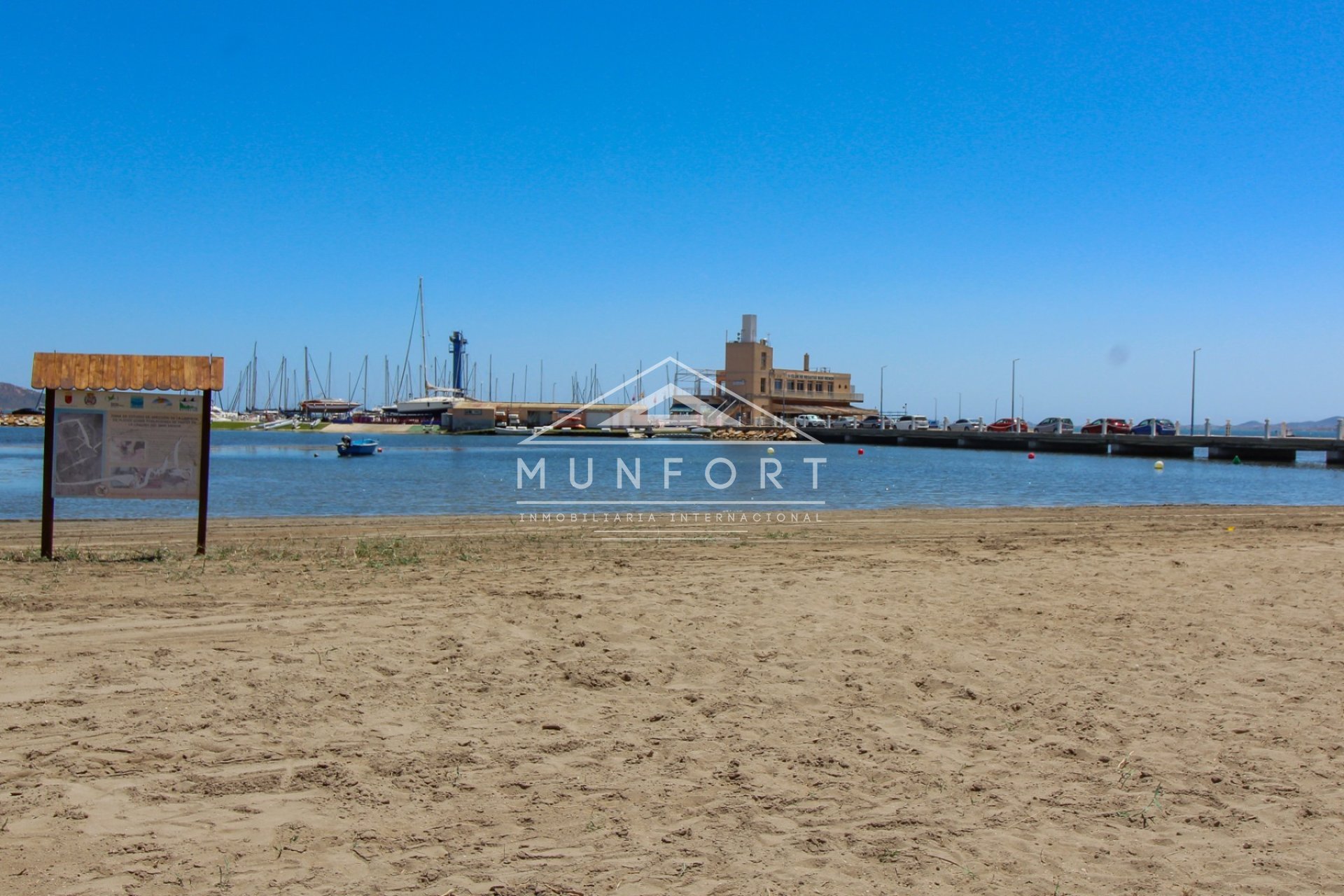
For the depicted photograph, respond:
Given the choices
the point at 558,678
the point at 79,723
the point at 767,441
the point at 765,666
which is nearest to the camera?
the point at 79,723

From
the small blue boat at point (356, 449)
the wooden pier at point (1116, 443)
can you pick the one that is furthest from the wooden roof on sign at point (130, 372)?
the wooden pier at point (1116, 443)

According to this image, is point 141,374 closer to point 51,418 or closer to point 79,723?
point 51,418

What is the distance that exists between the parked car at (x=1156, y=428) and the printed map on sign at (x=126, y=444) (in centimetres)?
6862

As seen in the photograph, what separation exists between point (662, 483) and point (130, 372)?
2400cm

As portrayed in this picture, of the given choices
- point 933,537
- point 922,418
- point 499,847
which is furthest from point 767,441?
point 499,847

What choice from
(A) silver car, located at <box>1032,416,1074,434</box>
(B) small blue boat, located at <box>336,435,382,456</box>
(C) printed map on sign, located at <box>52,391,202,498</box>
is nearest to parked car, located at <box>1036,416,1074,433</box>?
(A) silver car, located at <box>1032,416,1074,434</box>

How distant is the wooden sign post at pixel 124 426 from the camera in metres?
10.2

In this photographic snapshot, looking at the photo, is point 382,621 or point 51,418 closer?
point 382,621

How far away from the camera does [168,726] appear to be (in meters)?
5.12

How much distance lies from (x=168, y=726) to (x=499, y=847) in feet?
7.47

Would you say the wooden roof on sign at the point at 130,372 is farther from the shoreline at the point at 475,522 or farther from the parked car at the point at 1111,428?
the parked car at the point at 1111,428

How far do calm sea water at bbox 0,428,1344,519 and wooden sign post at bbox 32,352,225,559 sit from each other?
10494 mm

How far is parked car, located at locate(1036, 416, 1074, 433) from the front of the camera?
2923 inches

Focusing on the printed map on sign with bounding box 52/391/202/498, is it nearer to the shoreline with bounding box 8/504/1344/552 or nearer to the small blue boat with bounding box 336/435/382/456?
the shoreline with bounding box 8/504/1344/552
